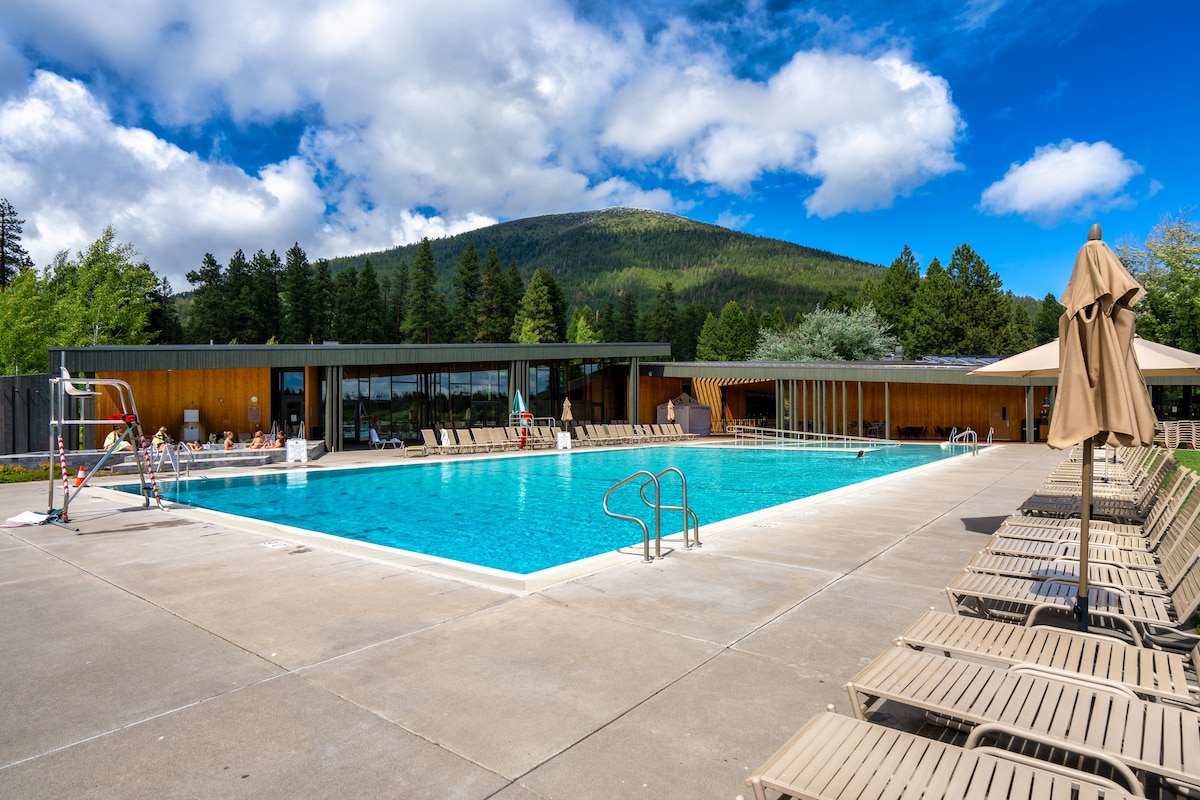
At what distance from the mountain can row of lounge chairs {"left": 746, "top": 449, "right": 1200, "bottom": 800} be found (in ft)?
288

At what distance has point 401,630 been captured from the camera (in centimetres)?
413

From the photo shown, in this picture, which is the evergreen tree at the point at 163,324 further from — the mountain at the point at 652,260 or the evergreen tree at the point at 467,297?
the mountain at the point at 652,260

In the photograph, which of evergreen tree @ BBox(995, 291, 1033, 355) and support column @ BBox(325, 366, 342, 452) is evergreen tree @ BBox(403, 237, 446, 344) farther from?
evergreen tree @ BBox(995, 291, 1033, 355)

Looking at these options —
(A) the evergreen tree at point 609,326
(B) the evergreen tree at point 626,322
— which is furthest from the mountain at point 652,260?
(A) the evergreen tree at point 609,326

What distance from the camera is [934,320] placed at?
4459 cm

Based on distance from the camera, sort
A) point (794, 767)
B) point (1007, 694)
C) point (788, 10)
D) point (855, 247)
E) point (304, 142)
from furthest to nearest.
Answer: point (855, 247) < point (304, 142) < point (788, 10) < point (1007, 694) < point (794, 767)

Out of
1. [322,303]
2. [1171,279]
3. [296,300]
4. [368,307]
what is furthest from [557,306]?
[1171,279]

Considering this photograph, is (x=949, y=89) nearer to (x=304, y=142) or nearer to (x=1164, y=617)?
(x=1164, y=617)

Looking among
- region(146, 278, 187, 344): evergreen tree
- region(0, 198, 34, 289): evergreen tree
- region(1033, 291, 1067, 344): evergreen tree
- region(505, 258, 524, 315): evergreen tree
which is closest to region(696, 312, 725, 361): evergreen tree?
region(505, 258, 524, 315): evergreen tree

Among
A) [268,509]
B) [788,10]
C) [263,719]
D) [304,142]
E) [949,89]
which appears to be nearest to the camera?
[263,719]

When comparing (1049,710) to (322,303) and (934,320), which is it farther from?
(322,303)

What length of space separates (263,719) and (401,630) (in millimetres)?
1174

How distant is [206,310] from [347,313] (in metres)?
10.1

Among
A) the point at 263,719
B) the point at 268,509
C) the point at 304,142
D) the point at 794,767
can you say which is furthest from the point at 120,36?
the point at 304,142
